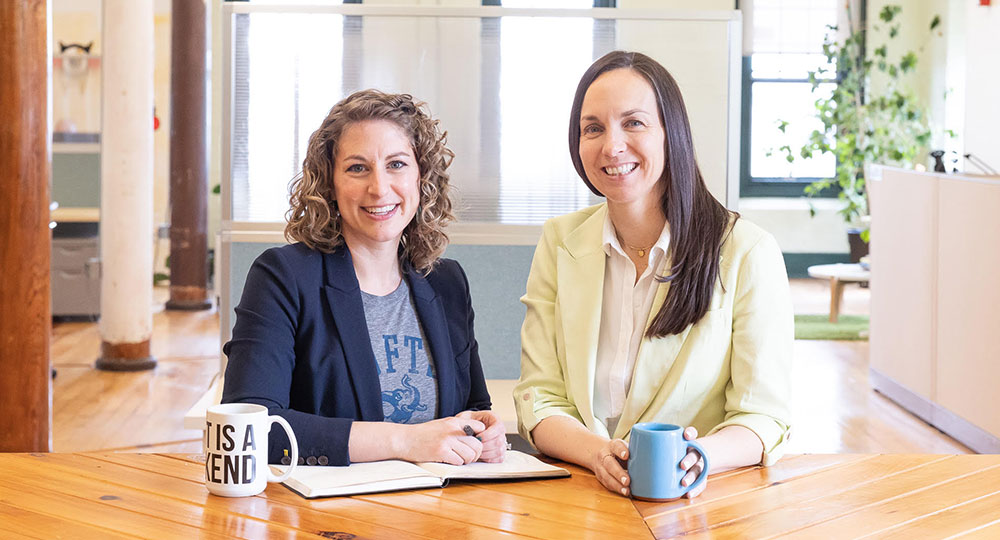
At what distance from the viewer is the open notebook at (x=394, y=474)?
4.40ft

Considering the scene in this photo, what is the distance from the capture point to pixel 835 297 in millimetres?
7137

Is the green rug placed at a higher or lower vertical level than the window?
lower

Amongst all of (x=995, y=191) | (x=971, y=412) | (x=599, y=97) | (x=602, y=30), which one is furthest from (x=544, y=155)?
(x=971, y=412)

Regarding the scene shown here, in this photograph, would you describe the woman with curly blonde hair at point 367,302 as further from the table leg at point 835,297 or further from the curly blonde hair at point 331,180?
the table leg at point 835,297

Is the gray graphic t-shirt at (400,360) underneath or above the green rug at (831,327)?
above

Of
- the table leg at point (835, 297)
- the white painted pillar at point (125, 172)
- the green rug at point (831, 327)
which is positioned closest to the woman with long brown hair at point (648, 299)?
the white painted pillar at point (125, 172)

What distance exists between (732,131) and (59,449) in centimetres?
266

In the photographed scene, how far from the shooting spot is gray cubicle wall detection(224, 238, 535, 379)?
114 inches

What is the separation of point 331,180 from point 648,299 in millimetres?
539

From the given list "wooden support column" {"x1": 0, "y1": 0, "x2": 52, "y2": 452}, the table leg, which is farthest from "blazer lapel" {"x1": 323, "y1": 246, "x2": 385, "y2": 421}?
the table leg

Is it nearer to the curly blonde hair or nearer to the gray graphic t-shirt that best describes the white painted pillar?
the curly blonde hair

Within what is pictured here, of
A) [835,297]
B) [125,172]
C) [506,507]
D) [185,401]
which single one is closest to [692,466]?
[506,507]

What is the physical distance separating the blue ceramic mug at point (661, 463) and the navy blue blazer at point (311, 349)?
42cm

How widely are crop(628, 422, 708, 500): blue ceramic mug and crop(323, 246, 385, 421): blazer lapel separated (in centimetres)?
48
